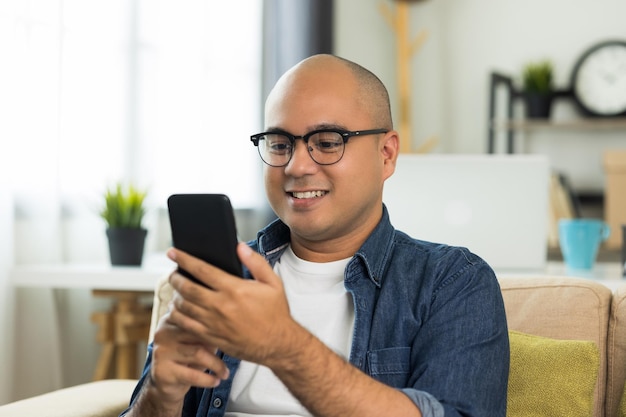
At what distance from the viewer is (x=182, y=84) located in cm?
315

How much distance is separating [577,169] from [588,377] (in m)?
3.59

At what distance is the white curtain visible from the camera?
2.27 meters

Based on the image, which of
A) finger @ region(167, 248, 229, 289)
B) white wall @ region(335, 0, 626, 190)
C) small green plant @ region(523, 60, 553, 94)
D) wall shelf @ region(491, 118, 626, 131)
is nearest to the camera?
finger @ region(167, 248, 229, 289)

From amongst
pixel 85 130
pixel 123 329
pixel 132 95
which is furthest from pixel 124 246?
pixel 132 95

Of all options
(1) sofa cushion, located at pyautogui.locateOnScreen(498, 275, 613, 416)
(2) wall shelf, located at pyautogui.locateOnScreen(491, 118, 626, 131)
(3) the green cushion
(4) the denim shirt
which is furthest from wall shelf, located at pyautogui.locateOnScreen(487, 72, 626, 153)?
(4) the denim shirt

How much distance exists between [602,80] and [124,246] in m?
3.18

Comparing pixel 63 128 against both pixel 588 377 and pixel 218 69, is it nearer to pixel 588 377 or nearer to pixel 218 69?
pixel 218 69

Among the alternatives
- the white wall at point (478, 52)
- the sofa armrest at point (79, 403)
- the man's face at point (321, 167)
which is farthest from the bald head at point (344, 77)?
the white wall at point (478, 52)

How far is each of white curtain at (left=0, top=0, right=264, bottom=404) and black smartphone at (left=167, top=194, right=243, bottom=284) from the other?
131 cm

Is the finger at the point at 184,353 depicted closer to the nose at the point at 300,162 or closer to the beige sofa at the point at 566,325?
the nose at the point at 300,162

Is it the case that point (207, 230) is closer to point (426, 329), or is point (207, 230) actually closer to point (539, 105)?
point (426, 329)

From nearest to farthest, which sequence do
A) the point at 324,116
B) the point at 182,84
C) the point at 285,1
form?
the point at 324,116 → the point at 182,84 → the point at 285,1

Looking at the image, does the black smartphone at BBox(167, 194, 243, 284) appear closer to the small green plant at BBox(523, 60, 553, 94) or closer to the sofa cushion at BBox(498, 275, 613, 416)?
the sofa cushion at BBox(498, 275, 613, 416)

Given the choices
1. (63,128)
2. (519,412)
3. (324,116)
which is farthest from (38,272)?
(519,412)
